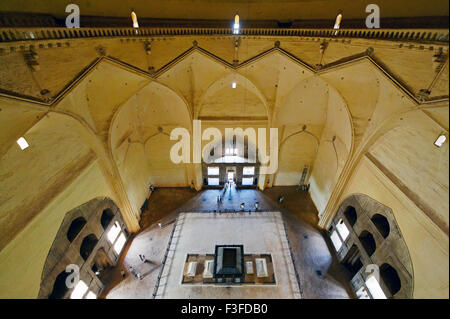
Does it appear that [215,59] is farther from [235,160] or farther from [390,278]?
[390,278]

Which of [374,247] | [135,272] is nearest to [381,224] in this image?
[374,247]

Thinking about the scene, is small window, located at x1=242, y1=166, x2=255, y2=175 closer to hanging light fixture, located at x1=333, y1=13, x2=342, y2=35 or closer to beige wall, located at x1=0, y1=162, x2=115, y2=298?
hanging light fixture, located at x1=333, y1=13, x2=342, y2=35

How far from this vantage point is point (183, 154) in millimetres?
11797

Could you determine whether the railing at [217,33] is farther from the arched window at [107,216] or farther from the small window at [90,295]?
the small window at [90,295]

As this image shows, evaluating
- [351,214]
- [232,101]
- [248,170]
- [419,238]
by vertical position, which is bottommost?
[419,238]

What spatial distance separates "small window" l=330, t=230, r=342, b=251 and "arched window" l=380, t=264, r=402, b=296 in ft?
8.43

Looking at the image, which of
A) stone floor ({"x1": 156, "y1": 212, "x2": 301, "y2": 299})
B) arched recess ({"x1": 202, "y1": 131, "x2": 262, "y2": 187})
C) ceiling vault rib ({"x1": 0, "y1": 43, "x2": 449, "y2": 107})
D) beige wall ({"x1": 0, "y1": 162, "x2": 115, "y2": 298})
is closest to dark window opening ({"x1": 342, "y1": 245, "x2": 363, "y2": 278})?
stone floor ({"x1": 156, "y1": 212, "x2": 301, "y2": 299})

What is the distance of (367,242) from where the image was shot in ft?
25.4

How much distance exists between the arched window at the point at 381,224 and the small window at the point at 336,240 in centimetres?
255

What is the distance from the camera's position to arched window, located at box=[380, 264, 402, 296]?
19.2 ft

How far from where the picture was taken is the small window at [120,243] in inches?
366

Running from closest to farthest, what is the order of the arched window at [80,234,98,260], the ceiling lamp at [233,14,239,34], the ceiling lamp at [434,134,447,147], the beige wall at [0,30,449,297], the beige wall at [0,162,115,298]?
the ceiling lamp at [434,134,447,147]
the beige wall at [0,30,449,297]
the beige wall at [0,162,115,298]
the ceiling lamp at [233,14,239,34]
the arched window at [80,234,98,260]

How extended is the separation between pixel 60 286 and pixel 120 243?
3.07 m
